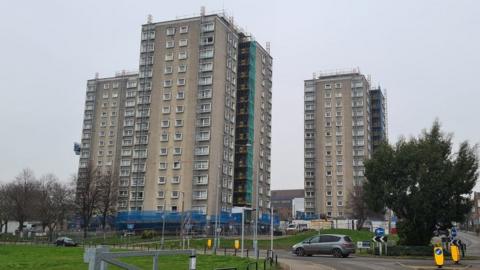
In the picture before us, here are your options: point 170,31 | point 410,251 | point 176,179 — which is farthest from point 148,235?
point 410,251

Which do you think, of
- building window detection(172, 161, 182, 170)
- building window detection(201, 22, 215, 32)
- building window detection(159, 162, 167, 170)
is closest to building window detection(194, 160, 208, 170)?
building window detection(172, 161, 182, 170)

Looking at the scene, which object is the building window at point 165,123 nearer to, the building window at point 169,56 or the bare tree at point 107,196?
the building window at point 169,56

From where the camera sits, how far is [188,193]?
98500mm

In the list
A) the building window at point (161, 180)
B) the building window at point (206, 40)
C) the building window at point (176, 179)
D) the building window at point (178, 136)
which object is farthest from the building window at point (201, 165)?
the building window at point (206, 40)

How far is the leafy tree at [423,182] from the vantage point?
41.8 m

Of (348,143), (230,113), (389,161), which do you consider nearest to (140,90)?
(230,113)

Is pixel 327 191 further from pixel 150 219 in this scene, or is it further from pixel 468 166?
pixel 468 166

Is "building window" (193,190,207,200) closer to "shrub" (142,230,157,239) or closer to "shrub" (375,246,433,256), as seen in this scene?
"shrub" (142,230,157,239)

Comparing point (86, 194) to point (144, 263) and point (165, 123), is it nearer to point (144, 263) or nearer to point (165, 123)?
point (165, 123)

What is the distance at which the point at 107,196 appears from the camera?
9819cm

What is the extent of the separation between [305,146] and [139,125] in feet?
181

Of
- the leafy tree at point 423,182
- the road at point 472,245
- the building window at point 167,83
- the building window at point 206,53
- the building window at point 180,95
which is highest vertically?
the building window at point 206,53

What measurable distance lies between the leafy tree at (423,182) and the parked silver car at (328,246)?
6.06 meters

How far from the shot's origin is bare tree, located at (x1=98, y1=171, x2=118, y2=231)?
3863 inches
